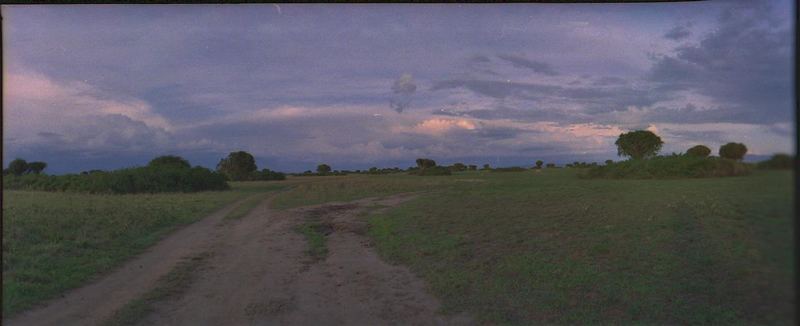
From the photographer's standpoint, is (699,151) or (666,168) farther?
(666,168)

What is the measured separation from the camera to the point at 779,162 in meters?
3.25

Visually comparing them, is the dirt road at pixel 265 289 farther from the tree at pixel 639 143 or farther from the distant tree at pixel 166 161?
the tree at pixel 639 143

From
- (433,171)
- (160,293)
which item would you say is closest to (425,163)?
(433,171)

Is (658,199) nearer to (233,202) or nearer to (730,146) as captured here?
(730,146)

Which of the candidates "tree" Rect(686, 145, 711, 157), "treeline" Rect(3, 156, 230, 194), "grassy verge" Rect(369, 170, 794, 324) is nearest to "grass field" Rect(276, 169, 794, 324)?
"grassy verge" Rect(369, 170, 794, 324)

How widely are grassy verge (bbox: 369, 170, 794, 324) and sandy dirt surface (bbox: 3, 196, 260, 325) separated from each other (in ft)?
9.50

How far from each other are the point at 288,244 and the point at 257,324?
3783mm

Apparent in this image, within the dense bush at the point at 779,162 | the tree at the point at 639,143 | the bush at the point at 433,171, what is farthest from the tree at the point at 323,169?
the dense bush at the point at 779,162

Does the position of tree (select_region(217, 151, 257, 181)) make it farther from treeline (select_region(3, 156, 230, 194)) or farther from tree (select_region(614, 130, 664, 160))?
tree (select_region(614, 130, 664, 160))

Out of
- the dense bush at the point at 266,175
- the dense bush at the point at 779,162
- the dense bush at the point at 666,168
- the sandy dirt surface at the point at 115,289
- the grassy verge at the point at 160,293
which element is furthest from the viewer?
the dense bush at the point at 266,175

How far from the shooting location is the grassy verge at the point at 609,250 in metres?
4.27

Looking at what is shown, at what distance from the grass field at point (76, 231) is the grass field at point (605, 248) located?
3736 millimetres

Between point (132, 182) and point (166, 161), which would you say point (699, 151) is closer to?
point (166, 161)

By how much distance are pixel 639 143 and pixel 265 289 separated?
187 inches
